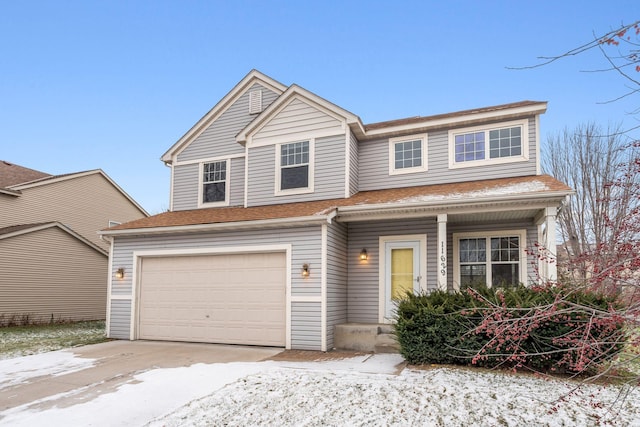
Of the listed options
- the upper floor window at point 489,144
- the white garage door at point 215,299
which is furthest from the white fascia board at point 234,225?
the upper floor window at point 489,144

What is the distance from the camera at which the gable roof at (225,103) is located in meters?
12.5

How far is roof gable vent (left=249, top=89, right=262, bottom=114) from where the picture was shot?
12461 millimetres

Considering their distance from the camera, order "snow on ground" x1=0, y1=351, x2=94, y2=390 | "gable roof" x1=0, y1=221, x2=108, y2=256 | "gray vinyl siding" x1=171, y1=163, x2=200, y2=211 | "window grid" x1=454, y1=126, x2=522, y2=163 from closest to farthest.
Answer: "snow on ground" x1=0, y1=351, x2=94, y2=390
"window grid" x1=454, y1=126, x2=522, y2=163
"gray vinyl siding" x1=171, y1=163, x2=200, y2=211
"gable roof" x1=0, y1=221, x2=108, y2=256

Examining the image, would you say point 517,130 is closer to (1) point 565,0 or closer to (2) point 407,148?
(2) point 407,148

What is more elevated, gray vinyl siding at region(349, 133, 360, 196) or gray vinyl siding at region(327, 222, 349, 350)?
gray vinyl siding at region(349, 133, 360, 196)

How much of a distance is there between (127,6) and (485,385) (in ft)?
58.4

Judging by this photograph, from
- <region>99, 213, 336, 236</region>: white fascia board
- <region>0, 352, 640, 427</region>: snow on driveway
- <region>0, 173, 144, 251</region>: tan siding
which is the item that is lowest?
<region>0, 352, 640, 427</region>: snow on driveway

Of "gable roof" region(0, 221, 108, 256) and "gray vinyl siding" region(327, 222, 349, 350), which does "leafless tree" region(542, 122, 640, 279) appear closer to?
"gray vinyl siding" region(327, 222, 349, 350)

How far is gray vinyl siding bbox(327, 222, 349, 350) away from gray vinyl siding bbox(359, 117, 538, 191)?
1.78m

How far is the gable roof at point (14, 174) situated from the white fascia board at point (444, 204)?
1421 centimetres

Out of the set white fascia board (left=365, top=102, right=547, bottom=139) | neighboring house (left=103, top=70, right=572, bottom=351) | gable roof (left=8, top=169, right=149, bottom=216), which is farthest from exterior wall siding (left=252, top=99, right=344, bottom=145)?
gable roof (left=8, top=169, right=149, bottom=216)

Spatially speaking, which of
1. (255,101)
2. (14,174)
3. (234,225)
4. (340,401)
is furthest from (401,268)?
(14,174)

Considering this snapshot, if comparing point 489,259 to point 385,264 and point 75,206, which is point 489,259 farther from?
point 75,206

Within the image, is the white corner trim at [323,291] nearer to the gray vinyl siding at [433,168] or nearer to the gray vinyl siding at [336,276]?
the gray vinyl siding at [336,276]
